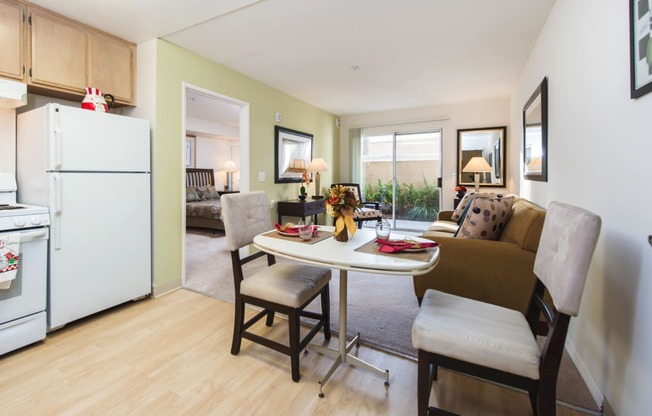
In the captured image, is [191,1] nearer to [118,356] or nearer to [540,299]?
[118,356]

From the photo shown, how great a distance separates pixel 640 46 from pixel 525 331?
119 centimetres

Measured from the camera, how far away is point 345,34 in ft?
8.80

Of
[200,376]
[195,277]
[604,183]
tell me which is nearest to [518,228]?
[604,183]

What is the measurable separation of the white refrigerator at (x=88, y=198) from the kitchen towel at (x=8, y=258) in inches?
9.9

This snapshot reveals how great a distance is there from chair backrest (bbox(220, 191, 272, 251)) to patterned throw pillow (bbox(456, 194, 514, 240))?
150 centimetres

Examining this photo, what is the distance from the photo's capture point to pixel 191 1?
2.16m

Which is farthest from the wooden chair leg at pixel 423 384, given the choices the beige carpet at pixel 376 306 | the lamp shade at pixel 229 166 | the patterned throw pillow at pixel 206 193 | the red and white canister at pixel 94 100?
the lamp shade at pixel 229 166

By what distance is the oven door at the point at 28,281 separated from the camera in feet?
6.02

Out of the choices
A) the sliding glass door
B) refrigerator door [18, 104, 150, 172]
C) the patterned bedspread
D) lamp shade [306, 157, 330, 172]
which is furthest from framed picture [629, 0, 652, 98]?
the patterned bedspread

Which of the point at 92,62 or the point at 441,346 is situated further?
the point at 92,62

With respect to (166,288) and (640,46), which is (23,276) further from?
(640,46)

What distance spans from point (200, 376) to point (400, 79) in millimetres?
3851

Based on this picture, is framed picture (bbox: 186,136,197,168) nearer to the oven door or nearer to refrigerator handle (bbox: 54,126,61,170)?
refrigerator handle (bbox: 54,126,61,170)

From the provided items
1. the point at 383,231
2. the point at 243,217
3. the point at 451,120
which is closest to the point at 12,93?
the point at 243,217
